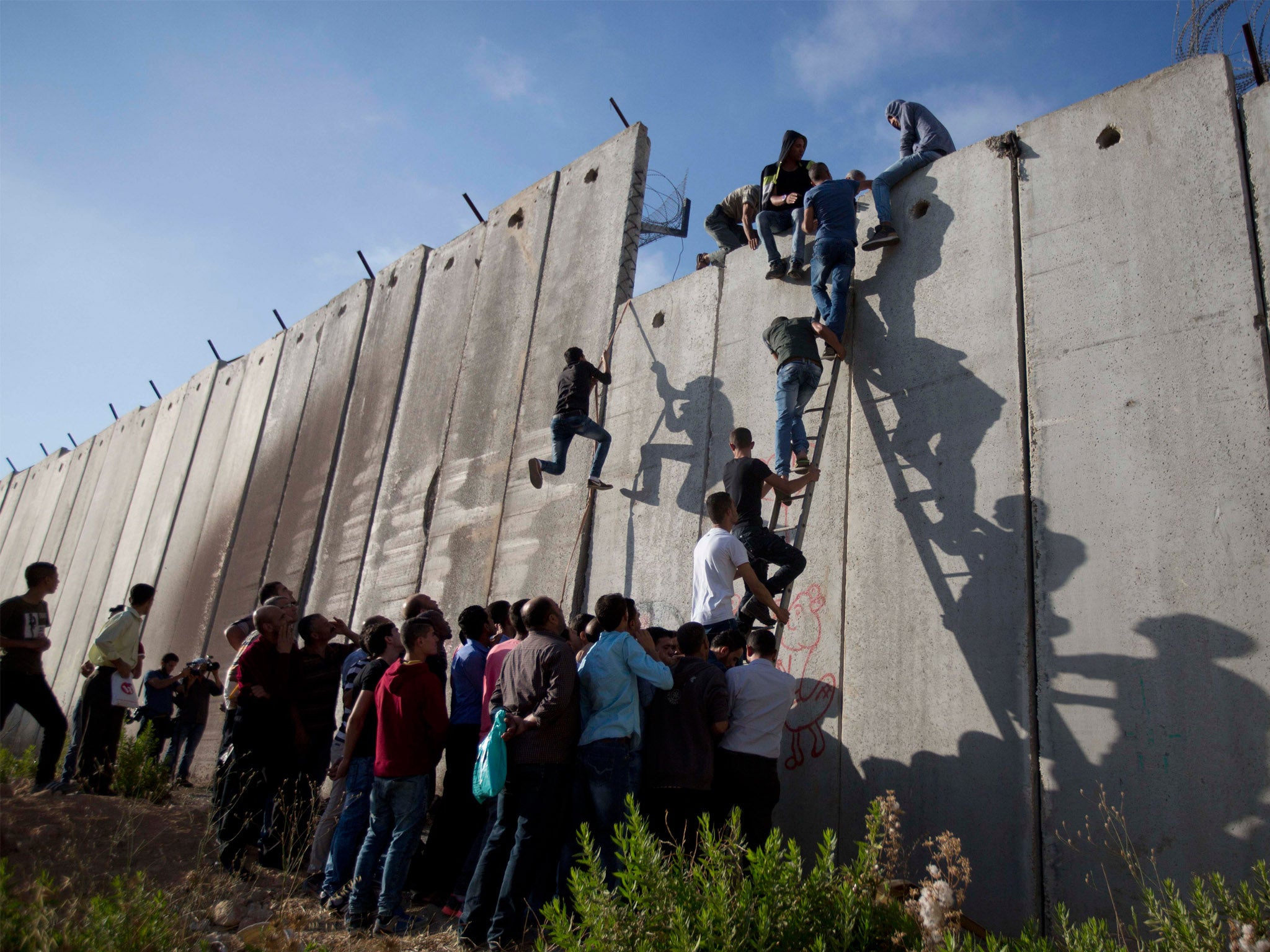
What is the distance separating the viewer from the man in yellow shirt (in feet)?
22.9

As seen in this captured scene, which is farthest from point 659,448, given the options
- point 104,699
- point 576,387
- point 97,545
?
point 97,545

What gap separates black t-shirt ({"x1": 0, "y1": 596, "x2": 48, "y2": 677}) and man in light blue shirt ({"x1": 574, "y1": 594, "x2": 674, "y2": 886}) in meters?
4.18

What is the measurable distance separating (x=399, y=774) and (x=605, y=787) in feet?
3.86

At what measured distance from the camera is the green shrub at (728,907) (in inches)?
121

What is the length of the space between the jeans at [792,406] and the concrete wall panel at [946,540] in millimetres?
336

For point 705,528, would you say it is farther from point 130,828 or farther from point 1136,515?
point 130,828

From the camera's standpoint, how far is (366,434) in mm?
11789

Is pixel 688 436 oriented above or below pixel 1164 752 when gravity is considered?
above

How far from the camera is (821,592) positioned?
20.2 ft

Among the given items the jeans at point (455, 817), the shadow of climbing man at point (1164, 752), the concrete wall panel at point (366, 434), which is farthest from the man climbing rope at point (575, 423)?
the shadow of climbing man at point (1164, 752)

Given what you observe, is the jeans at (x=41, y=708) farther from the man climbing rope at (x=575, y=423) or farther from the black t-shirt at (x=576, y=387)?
→ the black t-shirt at (x=576, y=387)

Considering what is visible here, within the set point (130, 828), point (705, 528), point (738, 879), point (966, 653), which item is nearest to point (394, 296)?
point (705, 528)

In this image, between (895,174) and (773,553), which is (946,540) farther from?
(895,174)

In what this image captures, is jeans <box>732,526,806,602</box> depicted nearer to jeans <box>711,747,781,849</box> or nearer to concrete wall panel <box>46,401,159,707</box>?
jeans <box>711,747,781,849</box>
